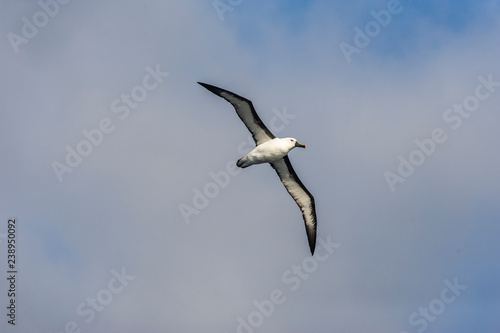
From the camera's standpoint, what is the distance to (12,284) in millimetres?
37781

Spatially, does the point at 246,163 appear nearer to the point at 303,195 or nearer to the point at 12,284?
the point at 303,195

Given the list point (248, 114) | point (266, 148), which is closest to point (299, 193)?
point (266, 148)

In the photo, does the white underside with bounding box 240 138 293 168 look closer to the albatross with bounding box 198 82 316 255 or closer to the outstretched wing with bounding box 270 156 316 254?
the albatross with bounding box 198 82 316 255

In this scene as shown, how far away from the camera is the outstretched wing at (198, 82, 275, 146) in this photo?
33.1m

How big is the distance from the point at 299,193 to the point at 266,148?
472cm

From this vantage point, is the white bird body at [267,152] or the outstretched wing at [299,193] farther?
the outstretched wing at [299,193]

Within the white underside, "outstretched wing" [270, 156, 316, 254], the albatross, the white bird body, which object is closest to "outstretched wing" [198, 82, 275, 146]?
the albatross

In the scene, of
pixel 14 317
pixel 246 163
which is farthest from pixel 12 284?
pixel 246 163

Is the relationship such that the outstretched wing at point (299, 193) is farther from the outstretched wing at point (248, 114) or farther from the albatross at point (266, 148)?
the outstretched wing at point (248, 114)

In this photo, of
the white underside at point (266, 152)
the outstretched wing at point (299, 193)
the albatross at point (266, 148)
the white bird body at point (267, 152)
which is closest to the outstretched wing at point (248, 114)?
the albatross at point (266, 148)

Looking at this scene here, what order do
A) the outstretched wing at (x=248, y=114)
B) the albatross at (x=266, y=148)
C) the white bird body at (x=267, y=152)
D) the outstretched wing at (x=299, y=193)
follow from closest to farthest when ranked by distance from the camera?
the outstretched wing at (x=248, y=114), the albatross at (x=266, y=148), the white bird body at (x=267, y=152), the outstretched wing at (x=299, y=193)

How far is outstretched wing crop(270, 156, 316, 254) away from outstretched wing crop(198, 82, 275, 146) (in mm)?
1807

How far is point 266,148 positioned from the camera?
34094 mm

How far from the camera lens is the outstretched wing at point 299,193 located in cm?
3650
